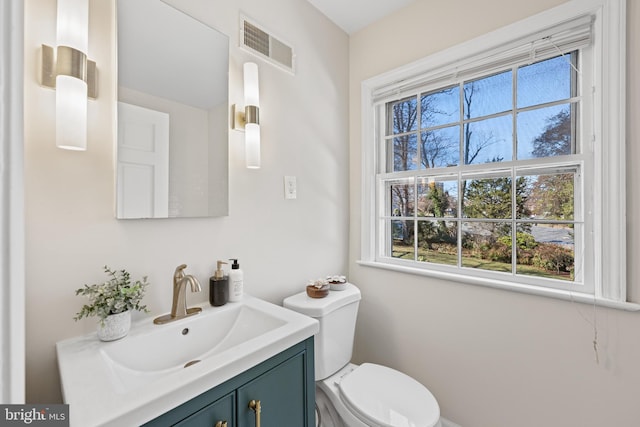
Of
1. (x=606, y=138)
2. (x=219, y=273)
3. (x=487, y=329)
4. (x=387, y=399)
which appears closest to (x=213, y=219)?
(x=219, y=273)

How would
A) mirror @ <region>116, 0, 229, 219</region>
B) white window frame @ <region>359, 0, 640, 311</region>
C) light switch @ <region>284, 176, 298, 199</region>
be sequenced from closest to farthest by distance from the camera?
mirror @ <region>116, 0, 229, 219</region> → white window frame @ <region>359, 0, 640, 311</region> → light switch @ <region>284, 176, 298, 199</region>

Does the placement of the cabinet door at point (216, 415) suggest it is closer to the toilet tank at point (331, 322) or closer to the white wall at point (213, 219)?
the white wall at point (213, 219)

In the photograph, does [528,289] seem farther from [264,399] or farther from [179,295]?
[179,295]

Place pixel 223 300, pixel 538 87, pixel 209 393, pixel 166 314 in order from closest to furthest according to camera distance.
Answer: pixel 209 393
pixel 166 314
pixel 223 300
pixel 538 87

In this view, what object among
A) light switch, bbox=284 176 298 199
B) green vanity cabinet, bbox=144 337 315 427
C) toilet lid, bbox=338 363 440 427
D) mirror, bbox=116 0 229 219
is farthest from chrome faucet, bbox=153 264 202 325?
toilet lid, bbox=338 363 440 427

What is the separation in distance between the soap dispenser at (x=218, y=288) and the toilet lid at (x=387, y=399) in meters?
0.70

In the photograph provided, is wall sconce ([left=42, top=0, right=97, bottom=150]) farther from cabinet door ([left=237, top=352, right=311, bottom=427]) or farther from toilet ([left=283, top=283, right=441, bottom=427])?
toilet ([left=283, top=283, right=441, bottom=427])

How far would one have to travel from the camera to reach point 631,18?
43.9 inches

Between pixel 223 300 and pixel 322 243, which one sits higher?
pixel 322 243

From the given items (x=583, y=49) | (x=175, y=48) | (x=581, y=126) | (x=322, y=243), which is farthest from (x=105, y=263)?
(x=583, y=49)

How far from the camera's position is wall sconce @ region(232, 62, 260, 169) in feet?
4.36

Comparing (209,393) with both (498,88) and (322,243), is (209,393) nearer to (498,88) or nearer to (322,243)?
(322,243)

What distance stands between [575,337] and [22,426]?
1.82 meters

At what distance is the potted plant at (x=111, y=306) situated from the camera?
867 millimetres
